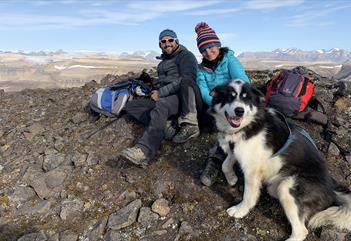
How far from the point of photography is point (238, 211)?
554 cm

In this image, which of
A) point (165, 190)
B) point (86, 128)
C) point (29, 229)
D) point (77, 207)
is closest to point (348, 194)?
Result: point (165, 190)

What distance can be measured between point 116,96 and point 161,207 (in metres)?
3.35

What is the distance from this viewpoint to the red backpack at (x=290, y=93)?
22.7ft

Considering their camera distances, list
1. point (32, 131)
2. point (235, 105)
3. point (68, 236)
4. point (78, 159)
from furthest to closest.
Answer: point (32, 131), point (78, 159), point (68, 236), point (235, 105)

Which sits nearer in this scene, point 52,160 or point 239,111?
point 239,111

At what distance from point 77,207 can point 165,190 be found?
→ 5.33ft

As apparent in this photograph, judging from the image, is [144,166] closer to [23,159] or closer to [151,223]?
[151,223]

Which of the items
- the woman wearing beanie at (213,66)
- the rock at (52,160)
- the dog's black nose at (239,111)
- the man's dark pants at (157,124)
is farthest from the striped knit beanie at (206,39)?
the rock at (52,160)

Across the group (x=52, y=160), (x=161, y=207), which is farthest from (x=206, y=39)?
(x=52, y=160)

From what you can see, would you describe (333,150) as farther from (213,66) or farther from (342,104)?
(213,66)

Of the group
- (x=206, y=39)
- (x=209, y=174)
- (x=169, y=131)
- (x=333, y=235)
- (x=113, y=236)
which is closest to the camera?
(x=333, y=235)

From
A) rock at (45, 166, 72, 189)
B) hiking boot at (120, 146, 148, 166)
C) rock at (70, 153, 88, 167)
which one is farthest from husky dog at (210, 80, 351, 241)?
rock at (45, 166, 72, 189)

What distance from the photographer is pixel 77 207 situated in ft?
21.3

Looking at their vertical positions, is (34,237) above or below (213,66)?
below
